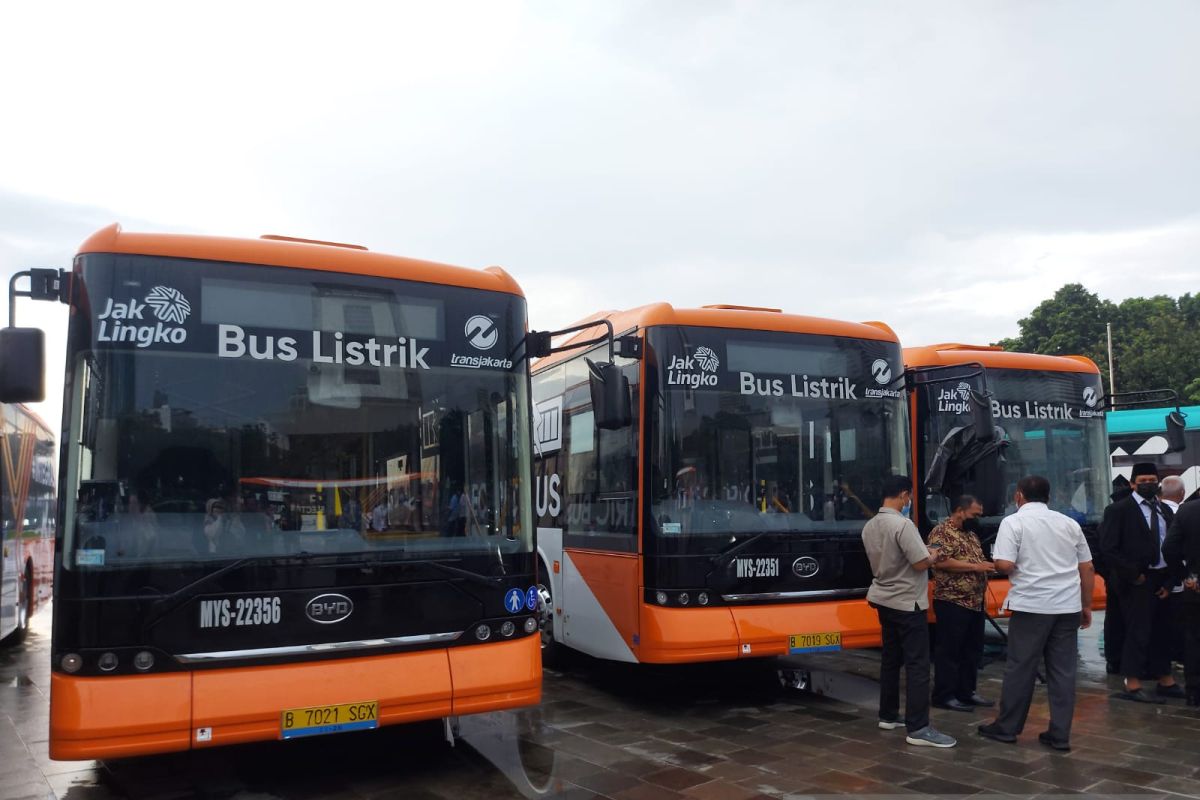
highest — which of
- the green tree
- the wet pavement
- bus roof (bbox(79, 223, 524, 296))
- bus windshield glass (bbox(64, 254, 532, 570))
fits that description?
the green tree

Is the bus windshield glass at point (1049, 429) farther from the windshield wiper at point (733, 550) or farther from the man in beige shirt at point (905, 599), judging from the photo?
the man in beige shirt at point (905, 599)

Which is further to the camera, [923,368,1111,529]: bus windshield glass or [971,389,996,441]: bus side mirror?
[923,368,1111,529]: bus windshield glass

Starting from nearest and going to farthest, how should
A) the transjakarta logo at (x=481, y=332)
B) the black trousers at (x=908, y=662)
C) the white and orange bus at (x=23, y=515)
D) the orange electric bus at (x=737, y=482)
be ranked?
the transjakarta logo at (x=481, y=332)
the black trousers at (x=908, y=662)
the orange electric bus at (x=737, y=482)
the white and orange bus at (x=23, y=515)

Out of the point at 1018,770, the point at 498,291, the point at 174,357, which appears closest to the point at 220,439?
the point at 174,357

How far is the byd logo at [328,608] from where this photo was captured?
5.48 meters

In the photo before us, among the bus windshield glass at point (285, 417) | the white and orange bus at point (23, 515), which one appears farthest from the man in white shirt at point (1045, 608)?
the white and orange bus at point (23, 515)

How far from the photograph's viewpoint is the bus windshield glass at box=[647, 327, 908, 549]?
300 inches

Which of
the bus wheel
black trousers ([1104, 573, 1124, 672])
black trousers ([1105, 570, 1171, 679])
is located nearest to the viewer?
black trousers ([1105, 570, 1171, 679])

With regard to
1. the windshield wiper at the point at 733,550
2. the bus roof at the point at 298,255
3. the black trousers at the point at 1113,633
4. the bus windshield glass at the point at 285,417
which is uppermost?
the bus roof at the point at 298,255

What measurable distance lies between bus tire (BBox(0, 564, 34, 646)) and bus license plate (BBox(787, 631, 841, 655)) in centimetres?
939

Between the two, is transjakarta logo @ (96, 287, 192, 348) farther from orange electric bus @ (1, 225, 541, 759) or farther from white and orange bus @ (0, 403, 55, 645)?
white and orange bus @ (0, 403, 55, 645)

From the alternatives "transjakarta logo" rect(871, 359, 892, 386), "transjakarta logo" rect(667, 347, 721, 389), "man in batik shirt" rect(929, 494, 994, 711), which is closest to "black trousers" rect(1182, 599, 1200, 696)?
"man in batik shirt" rect(929, 494, 994, 711)

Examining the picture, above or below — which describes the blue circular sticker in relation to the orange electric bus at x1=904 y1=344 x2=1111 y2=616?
below

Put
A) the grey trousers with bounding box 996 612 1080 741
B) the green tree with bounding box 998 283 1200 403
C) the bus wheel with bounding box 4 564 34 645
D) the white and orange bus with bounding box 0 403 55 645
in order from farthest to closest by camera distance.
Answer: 1. the green tree with bounding box 998 283 1200 403
2. the bus wheel with bounding box 4 564 34 645
3. the white and orange bus with bounding box 0 403 55 645
4. the grey trousers with bounding box 996 612 1080 741
